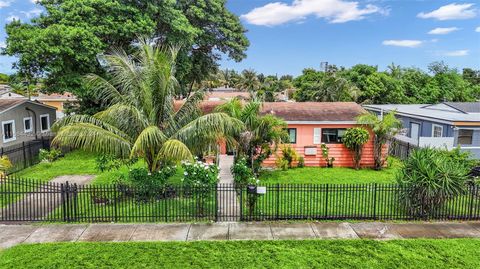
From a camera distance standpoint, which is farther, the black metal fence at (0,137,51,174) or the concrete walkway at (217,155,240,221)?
the black metal fence at (0,137,51,174)

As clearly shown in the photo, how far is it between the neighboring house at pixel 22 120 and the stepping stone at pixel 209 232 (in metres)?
16.3

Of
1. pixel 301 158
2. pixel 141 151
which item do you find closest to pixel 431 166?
pixel 301 158

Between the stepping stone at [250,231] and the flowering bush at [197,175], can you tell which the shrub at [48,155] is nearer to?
the flowering bush at [197,175]

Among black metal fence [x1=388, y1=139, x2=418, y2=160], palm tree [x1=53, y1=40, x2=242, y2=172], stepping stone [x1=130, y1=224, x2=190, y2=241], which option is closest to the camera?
stepping stone [x1=130, y1=224, x2=190, y2=241]

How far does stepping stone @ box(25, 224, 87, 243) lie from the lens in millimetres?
9164

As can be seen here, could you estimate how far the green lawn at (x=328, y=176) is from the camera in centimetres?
1585

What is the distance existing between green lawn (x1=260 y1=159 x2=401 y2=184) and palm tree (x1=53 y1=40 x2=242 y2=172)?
513cm

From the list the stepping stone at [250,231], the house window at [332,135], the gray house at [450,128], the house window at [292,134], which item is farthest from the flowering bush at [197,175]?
the gray house at [450,128]

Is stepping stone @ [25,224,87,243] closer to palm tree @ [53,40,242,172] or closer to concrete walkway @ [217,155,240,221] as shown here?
palm tree @ [53,40,242,172]

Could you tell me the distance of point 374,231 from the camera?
9844 mm

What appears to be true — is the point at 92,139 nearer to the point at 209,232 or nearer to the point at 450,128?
the point at 209,232

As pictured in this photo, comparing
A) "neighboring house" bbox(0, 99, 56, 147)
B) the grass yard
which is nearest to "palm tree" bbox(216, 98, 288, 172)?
the grass yard

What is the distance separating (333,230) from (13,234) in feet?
29.4

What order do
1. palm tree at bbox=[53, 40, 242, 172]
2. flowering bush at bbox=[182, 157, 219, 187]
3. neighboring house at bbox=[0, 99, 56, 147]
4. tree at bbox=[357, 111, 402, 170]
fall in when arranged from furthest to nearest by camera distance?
neighboring house at bbox=[0, 99, 56, 147], tree at bbox=[357, 111, 402, 170], flowering bush at bbox=[182, 157, 219, 187], palm tree at bbox=[53, 40, 242, 172]
